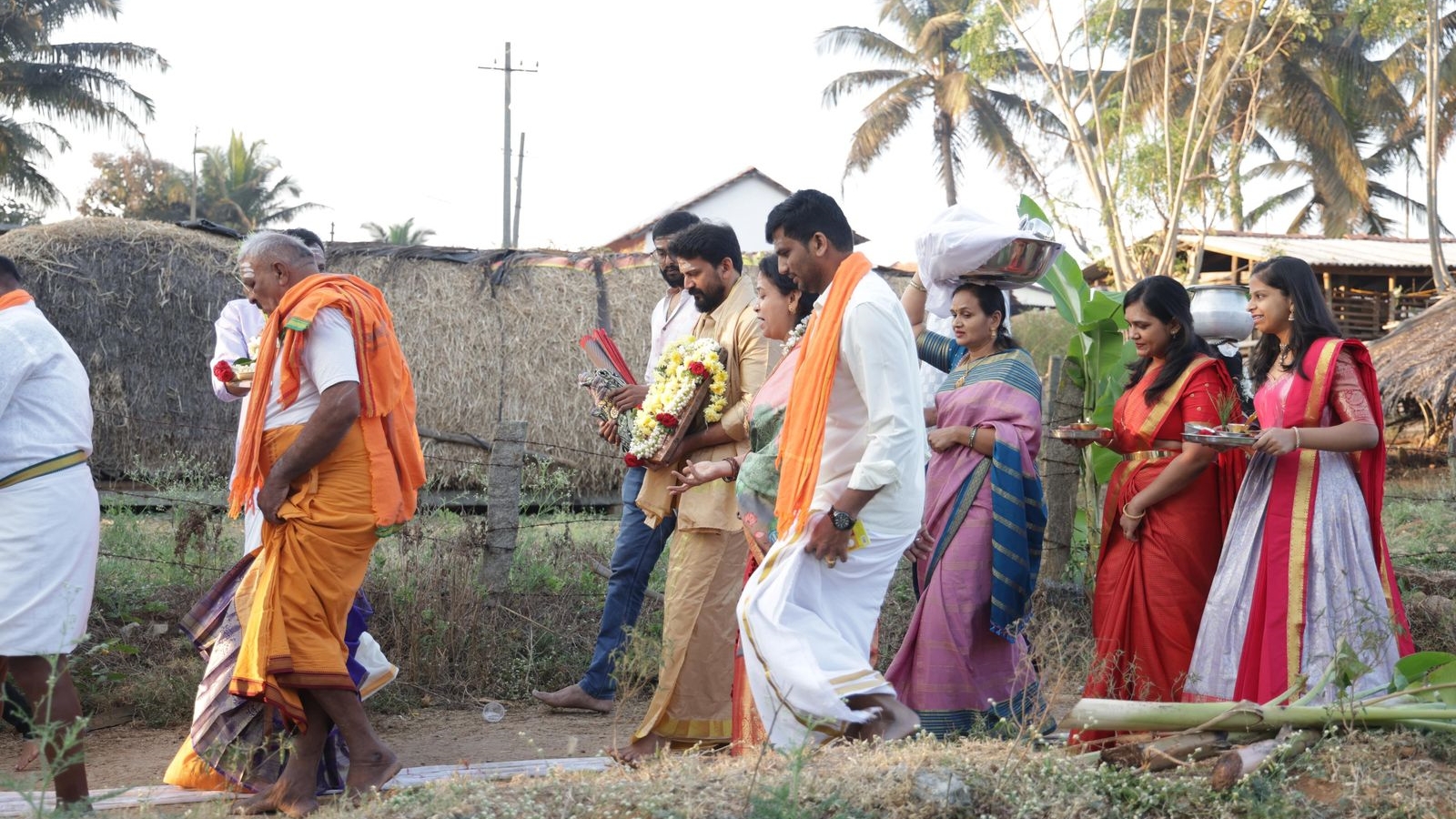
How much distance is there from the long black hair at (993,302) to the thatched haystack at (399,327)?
718 cm

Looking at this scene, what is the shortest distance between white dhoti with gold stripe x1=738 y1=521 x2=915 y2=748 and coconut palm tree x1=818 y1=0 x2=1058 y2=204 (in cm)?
3019

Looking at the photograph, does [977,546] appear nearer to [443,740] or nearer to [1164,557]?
[1164,557]

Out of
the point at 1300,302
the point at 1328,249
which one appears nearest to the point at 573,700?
the point at 1300,302

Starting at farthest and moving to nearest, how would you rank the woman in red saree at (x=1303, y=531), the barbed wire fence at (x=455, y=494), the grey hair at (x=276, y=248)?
the barbed wire fence at (x=455, y=494)
the woman in red saree at (x=1303, y=531)
the grey hair at (x=276, y=248)

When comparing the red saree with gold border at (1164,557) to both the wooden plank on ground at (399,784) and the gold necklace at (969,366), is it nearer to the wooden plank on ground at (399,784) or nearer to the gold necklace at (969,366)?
the gold necklace at (969,366)

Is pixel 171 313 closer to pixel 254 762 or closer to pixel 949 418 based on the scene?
pixel 254 762

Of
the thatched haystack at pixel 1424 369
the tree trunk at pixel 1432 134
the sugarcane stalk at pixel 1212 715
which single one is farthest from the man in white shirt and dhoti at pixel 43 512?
the tree trunk at pixel 1432 134

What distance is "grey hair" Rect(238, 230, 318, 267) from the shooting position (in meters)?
4.62

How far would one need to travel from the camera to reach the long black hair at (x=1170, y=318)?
207 inches

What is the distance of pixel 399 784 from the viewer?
451 cm

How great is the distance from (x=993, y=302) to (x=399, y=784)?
2.78 m

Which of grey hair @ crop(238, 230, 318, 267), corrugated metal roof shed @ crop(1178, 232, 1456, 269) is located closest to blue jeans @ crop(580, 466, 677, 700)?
grey hair @ crop(238, 230, 318, 267)

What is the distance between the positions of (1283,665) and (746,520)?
6.78 feet

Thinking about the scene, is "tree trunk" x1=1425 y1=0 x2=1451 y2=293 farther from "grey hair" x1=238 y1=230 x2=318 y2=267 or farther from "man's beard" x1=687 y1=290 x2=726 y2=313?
"grey hair" x1=238 y1=230 x2=318 y2=267
